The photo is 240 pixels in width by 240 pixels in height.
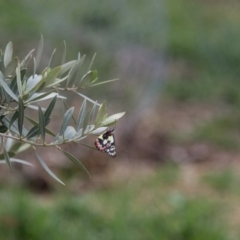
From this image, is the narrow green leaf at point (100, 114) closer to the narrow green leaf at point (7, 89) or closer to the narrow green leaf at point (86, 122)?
the narrow green leaf at point (86, 122)

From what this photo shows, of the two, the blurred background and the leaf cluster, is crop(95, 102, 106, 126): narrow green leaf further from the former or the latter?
the blurred background

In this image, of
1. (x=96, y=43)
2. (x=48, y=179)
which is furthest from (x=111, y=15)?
(x=48, y=179)

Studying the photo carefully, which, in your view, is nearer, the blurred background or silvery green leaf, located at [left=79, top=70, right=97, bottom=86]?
silvery green leaf, located at [left=79, top=70, right=97, bottom=86]

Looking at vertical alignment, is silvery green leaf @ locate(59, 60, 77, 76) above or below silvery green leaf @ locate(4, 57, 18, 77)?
below

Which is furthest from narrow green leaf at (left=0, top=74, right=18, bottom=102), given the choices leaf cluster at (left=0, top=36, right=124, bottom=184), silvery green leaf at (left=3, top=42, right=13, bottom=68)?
silvery green leaf at (left=3, top=42, right=13, bottom=68)

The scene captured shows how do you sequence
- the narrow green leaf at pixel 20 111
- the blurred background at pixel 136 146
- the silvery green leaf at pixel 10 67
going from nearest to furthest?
the narrow green leaf at pixel 20 111
the silvery green leaf at pixel 10 67
the blurred background at pixel 136 146

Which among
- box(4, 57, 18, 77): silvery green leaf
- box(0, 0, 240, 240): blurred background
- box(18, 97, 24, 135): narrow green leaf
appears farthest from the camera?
box(0, 0, 240, 240): blurred background

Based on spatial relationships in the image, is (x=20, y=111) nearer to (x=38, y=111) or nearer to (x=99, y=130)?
(x=38, y=111)

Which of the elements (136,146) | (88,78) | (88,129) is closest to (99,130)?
(88,129)

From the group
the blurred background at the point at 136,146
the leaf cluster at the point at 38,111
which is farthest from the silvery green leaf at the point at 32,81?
the blurred background at the point at 136,146
